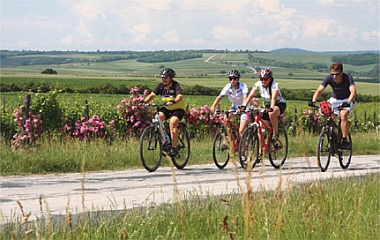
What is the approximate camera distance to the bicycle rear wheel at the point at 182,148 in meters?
14.0

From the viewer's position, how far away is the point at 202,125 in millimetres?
24594

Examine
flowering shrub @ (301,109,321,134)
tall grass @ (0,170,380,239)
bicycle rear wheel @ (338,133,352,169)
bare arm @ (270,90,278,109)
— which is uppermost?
bare arm @ (270,90,278,109)

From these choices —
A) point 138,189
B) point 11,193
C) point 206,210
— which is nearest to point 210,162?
point 138,189

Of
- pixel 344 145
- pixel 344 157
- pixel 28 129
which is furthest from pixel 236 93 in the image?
pixel 28 129

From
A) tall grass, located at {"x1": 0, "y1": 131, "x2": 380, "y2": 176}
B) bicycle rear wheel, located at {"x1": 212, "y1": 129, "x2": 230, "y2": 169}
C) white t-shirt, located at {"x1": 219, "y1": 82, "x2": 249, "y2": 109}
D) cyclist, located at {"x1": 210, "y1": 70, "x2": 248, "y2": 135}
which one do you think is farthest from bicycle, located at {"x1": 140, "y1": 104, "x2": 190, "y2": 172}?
white t-shirt, located at {"x1": 219, "y1": 82, "x2": 249, "y2": 109}

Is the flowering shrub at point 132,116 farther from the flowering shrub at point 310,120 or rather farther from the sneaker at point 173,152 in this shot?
the flowering shrub at point 310,120

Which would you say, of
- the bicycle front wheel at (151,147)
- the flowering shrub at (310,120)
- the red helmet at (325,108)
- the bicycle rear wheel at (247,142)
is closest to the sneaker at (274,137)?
the bicycle rear wheel at (247,142)

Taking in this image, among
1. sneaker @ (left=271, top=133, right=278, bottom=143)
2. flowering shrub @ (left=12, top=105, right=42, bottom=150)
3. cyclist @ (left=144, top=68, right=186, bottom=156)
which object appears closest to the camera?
cyclist @ (left=144, top=68, right=186, bottom=156)

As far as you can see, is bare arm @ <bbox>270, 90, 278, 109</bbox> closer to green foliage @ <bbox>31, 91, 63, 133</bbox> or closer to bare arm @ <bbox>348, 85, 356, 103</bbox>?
bare arm @ <bbox>348, 85, 356, 103</bbox>

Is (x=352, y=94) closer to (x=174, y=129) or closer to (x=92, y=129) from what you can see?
(x=174, y=129)

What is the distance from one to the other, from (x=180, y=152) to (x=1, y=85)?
2386 inches

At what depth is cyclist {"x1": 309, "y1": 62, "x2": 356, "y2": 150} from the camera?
13.4m

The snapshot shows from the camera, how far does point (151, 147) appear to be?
13508 mm

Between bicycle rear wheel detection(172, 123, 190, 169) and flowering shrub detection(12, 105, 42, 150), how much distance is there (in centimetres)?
477
